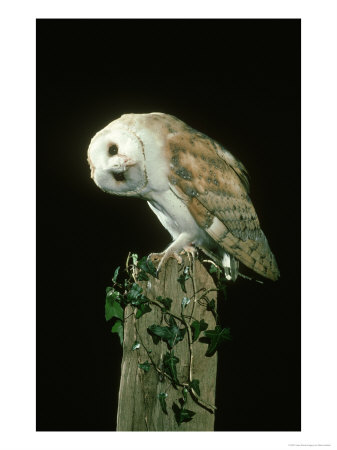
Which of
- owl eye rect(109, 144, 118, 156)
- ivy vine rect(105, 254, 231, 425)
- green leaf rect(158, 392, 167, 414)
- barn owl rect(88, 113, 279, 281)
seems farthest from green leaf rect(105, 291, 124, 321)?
owl eye rect(109, 144, 118, 156)

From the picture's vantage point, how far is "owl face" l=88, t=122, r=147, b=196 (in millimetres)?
2379

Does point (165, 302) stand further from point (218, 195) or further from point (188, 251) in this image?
point (218, 195)

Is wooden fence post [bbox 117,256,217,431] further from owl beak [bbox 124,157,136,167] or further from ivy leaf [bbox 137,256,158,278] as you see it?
owl beak [bbox 124,157,136,167]

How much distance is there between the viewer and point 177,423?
89.7 inches

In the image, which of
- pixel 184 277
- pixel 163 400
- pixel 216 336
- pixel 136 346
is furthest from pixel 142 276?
pixel 163 400

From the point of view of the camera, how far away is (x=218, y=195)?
250 cm

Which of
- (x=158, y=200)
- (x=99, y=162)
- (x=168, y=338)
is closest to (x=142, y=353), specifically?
(x=168, y=338)

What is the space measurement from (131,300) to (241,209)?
69 cm

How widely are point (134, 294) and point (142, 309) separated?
2.7 inches

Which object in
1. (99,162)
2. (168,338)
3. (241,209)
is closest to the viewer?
(168,338)

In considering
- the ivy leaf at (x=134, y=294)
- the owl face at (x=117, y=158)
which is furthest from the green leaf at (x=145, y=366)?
the owl face at (x=117, y=158)

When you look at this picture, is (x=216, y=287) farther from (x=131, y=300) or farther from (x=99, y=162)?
(x=99, y=162)

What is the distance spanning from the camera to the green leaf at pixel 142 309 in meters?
2.30

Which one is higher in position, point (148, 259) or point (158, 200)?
point (158, 200)
